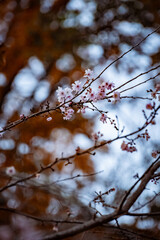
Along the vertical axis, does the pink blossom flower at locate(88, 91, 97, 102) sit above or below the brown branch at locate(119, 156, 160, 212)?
above

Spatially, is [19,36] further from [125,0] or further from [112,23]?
[125,0]

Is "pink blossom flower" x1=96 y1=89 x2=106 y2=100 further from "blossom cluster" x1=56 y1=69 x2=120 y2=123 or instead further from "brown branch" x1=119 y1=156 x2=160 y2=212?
"brown branch" x1=119 y1=156 x2=160 y2=212

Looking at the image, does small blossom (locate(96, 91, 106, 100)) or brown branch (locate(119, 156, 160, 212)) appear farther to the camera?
small blossom (locate(96, 91, 106, 100))

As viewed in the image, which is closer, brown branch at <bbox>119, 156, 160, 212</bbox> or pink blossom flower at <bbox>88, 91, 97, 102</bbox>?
brown branch at <bbox>119, 156, 160, 212</bbox>

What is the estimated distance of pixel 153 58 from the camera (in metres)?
4.47

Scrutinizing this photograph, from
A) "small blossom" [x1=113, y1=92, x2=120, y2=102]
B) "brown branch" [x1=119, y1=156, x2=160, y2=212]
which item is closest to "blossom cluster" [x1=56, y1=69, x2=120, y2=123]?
"small blossom" [x1=113, y1=92, x2=120, y2=102]

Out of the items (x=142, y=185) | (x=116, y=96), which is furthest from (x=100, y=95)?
(x=142, y=185)

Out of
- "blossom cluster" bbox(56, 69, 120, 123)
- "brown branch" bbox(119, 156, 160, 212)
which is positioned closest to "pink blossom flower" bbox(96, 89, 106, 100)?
"blossom cluster" bbox(56, 69, 120, 123)

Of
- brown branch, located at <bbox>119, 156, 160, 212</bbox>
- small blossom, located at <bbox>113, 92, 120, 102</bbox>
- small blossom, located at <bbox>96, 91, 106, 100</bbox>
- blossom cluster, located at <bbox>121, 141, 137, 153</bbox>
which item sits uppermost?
small blossom, located at <bbox>96, 91, 106, 100</bbox>

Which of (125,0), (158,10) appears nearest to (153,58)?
(158,10)

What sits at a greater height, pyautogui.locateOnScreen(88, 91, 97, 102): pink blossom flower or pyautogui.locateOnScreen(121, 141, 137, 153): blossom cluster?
pyautogui.locateOnScreen(88, 91, 97, 102): pink blossom flower

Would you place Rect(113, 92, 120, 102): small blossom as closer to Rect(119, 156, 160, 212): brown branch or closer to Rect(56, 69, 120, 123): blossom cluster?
Rect(56, 69, 120, 123): blossom cluster

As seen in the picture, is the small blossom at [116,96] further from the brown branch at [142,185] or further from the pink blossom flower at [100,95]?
the brown branch at [142,185]

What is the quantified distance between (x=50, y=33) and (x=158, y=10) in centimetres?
252
